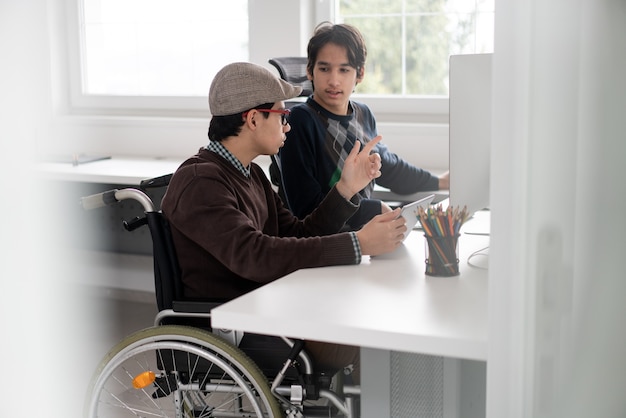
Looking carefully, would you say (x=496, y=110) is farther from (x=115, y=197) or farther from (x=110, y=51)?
(x=110, y=51)

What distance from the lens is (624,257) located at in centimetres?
104

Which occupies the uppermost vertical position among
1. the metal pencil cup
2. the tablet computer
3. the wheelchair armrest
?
the tablet computer

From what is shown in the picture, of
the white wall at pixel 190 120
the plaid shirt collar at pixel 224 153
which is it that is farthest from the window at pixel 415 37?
the plaid shirt collar at pixel 224 153

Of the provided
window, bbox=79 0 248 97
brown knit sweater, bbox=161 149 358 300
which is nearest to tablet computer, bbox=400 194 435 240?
brown knit sweater, bbox=161 149 358 300

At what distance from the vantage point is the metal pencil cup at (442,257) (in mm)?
1554

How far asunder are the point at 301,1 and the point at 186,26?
79 centimetres

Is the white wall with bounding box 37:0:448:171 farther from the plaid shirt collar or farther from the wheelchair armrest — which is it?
the wheelchair armrest

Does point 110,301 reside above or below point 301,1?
below

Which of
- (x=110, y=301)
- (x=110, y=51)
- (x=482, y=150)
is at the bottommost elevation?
(x=110, y=301)

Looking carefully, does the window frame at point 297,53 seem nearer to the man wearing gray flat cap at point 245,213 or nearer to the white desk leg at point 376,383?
the man wearing gray flat cap at point 245,213

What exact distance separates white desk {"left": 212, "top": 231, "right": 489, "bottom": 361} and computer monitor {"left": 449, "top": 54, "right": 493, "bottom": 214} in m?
0.19

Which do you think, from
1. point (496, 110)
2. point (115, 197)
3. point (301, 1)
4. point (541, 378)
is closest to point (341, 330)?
point (541, 378)

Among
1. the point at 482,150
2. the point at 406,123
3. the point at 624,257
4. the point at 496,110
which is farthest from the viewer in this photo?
the point at 406,123

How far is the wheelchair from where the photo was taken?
1505 millimetres
